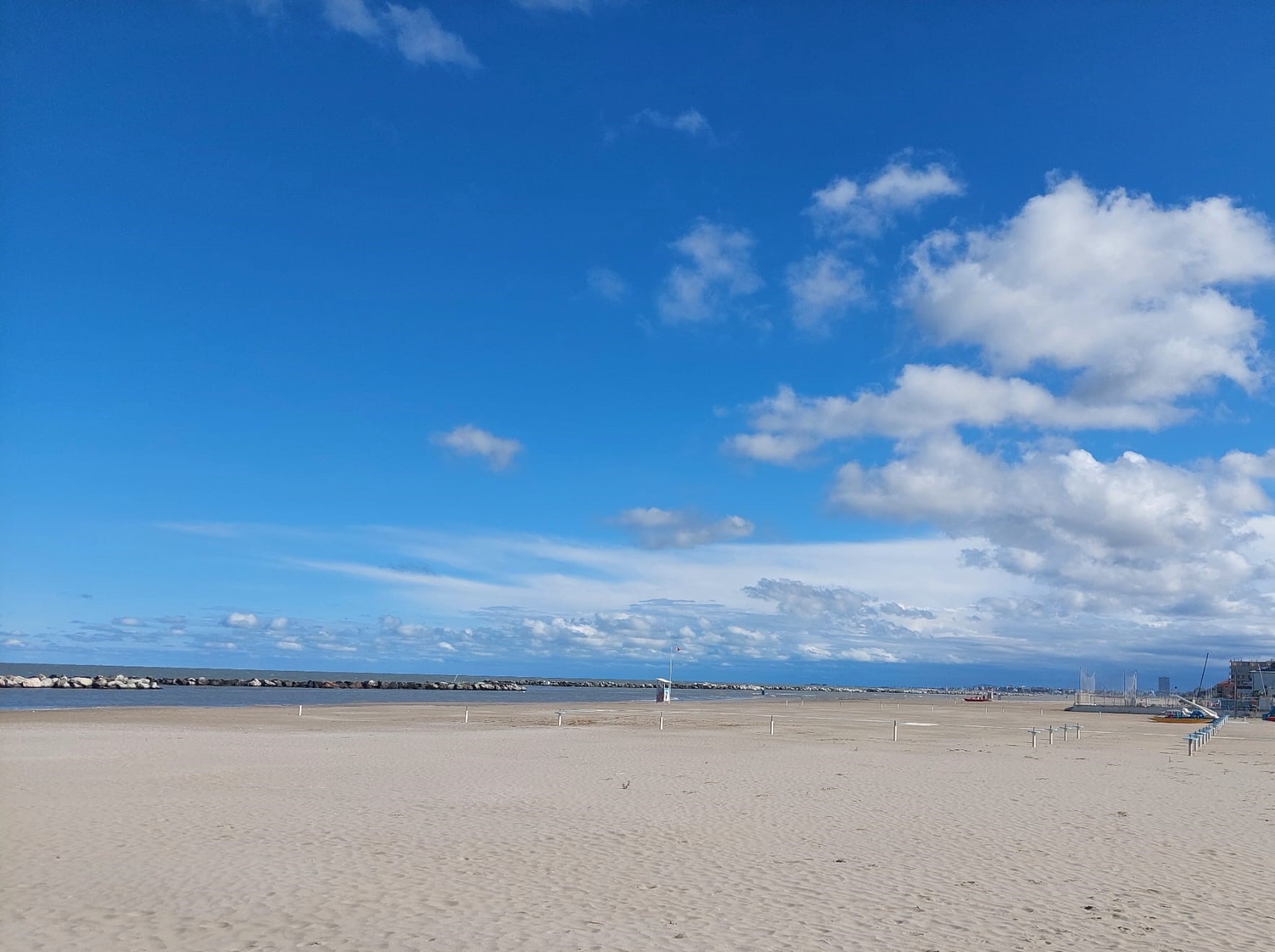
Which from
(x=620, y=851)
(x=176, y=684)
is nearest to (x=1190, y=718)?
(x=620, y=851)

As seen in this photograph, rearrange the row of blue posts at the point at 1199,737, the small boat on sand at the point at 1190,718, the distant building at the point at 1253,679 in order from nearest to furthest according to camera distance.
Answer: the row of blue posts at the point at 1199,737 < the small boat on sand at the point at 1190,718 < the distant building at the point at 1253,679

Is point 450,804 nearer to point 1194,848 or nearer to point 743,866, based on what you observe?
point 743,866

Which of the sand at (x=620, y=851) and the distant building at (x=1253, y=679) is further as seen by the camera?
the distant building at (x=1253, y=679)

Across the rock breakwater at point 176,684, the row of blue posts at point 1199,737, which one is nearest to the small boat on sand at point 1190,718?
the row of blue posts at point 1199,737

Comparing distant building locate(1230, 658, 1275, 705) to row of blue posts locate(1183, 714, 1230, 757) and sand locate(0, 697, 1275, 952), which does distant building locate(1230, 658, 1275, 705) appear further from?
sand locate(0, 697, 1275, 952)

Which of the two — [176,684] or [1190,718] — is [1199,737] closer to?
[1190,718]

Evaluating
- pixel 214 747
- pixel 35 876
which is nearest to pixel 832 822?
pixel 35 876

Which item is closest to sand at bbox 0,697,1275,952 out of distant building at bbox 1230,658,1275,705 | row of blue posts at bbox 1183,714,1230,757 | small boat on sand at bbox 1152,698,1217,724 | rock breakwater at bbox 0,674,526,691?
row of blue posts at bbox 1183,714,1230,757

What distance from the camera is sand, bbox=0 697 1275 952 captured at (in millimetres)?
9539

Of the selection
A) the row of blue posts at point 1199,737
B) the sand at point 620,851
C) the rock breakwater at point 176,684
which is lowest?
the rock breakwater at point 176,684

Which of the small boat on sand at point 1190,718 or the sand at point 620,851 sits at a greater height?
the sand at point 620,851

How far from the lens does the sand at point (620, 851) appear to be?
31.3 ft

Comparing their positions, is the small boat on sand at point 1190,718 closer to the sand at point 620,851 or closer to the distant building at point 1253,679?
the sand at point 620,851

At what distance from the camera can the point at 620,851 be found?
525 inches
